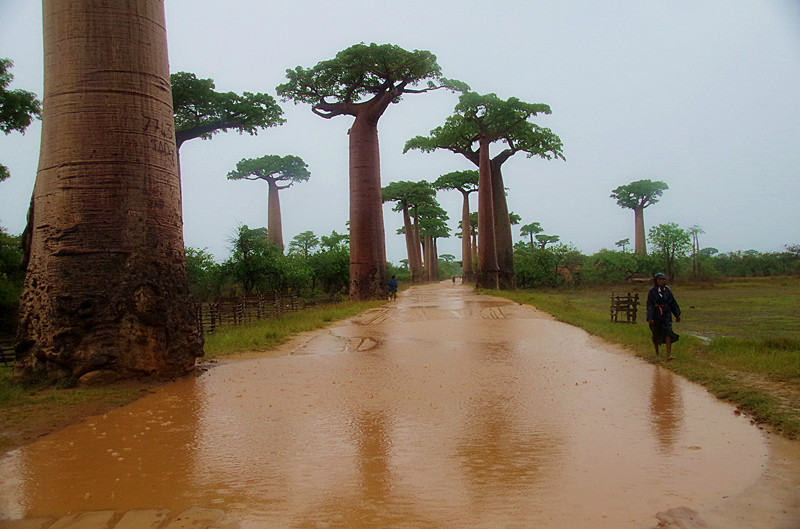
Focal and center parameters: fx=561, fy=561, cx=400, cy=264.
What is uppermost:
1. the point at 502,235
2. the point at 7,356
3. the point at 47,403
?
the point at 502,235

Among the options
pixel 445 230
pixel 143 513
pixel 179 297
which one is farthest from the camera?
pixel 445 230

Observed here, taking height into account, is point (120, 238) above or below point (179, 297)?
above

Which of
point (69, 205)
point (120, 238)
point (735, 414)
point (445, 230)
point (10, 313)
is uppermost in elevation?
point (445, 230)

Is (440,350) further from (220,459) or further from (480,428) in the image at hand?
(220,459)

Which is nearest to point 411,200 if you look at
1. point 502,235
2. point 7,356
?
point 502,235

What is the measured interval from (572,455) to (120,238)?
205 inches

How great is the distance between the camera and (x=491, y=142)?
26.2 meters

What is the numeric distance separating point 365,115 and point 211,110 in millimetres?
5401

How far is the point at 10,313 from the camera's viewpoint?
1178cm

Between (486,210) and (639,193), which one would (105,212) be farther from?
(639,193)

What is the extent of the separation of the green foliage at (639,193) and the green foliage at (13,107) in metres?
39.1

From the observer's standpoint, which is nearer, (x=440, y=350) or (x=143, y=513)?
(x=143, y=513)

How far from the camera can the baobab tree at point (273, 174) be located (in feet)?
118

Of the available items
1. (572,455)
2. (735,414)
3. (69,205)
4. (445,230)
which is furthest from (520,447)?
(445,230)
